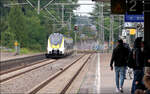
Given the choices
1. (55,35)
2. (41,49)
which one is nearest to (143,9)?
(55,35)

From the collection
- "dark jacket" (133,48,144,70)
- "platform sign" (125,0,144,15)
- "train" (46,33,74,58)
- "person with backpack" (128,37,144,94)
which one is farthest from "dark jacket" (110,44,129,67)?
"train" (46,33,74,58)

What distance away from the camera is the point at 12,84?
20.4 m

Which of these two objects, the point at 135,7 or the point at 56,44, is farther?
the point at 56,44

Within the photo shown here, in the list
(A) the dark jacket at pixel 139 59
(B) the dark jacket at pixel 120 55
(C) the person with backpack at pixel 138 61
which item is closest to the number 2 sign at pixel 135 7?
(C) the person with backpack at pixel 138 61

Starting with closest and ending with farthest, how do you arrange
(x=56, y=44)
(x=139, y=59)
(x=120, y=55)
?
1. (x=139, y=59)
2. (x=120, y=55)
3. (x=56, y=44)

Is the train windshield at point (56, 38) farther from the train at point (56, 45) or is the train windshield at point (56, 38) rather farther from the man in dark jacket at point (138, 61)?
the man in dark jacket at point (138, 61)

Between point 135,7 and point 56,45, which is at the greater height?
point 135,7

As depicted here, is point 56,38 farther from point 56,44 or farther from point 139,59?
point 139,59

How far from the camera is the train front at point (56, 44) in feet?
161

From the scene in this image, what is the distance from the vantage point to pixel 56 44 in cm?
4938

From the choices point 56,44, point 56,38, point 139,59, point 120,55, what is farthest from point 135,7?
point 56,44

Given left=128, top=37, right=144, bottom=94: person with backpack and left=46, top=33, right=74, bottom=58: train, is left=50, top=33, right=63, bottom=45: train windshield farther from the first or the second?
left=128, top=37, right=144, bottom=94: person with backpack

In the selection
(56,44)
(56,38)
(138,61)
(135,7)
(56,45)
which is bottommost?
(56,45)

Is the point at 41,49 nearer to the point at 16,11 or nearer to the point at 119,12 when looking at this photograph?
the point at 16,11
